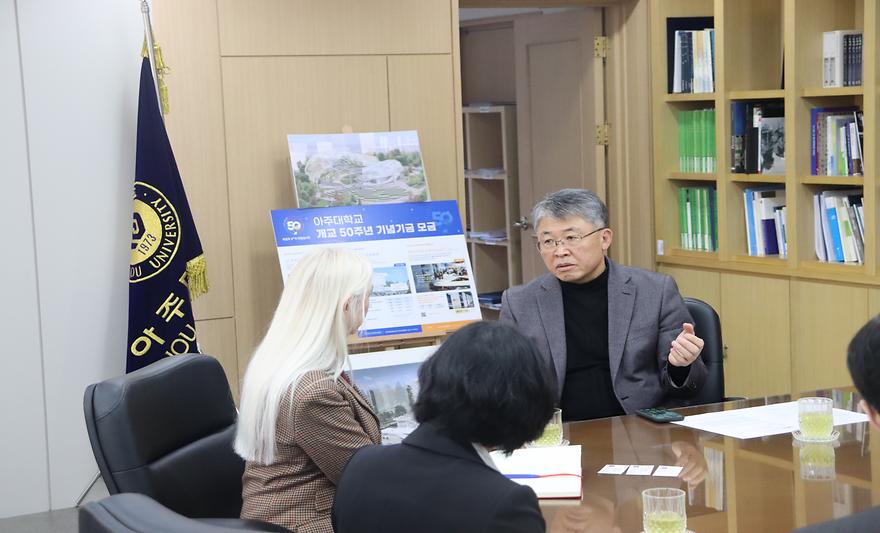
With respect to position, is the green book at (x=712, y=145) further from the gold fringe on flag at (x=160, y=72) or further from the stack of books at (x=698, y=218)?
the gold fringe on flag at (x=160, y=72)

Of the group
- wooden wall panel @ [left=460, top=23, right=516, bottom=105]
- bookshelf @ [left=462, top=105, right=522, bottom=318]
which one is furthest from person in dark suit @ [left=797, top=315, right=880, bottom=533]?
wooden wall panel @ [left=460, top=23, right=516, bottom=105]

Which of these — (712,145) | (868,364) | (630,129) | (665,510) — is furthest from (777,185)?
(868,364)

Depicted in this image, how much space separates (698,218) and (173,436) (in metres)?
3.98

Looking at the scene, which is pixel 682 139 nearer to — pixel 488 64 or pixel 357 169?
pixel 357 169

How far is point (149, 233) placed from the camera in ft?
15.9

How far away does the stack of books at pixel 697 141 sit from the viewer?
19.6ft

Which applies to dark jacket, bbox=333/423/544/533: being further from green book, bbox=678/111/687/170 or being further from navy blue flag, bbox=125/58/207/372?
green book, bbox=678/111/687/170

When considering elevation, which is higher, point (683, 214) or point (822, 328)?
point (683, 214)

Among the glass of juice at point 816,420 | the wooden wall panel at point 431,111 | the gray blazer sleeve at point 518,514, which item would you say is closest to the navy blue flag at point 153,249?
the wooden wall panel at point 431,111

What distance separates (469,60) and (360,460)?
719 centimetres

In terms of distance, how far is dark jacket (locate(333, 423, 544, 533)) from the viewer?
1.82 metres

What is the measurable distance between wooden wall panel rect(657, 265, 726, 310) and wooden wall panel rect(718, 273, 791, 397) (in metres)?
0.04

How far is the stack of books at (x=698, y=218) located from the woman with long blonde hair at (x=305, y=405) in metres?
3.74

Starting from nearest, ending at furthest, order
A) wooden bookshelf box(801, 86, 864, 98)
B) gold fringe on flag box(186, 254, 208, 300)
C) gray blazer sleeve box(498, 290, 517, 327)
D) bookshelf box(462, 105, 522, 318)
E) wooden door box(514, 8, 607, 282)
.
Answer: gray blazer sleeve box(498, 290, 517, 327)
gold fringe on flag box(186, 254, 208, 300)
wooden bookshelf box(801, 86, 864, 98)
wooden door box(514, 8, 607, 282)
bookshelf box(462, 105, 522, 318)
